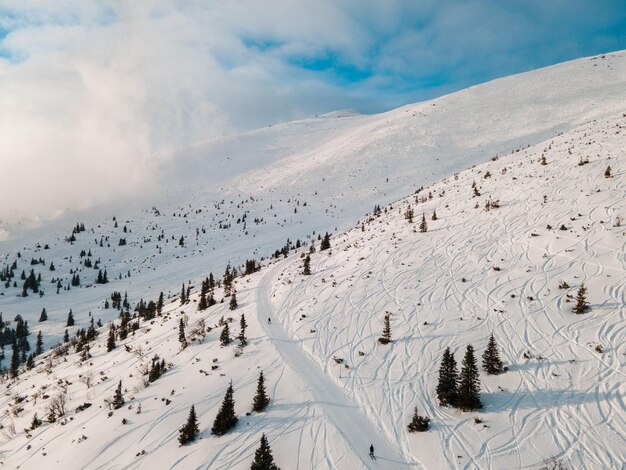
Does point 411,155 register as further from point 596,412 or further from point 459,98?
point 596,412

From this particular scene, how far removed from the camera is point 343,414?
1422cm

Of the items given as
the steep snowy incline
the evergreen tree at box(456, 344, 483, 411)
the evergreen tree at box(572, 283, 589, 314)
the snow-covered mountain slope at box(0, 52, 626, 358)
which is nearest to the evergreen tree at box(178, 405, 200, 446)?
the steep snowy incline

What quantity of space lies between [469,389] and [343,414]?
506cm

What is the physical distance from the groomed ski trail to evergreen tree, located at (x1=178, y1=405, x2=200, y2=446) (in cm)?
514

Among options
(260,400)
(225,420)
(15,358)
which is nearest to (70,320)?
(15,358)

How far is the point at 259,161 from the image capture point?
470ft

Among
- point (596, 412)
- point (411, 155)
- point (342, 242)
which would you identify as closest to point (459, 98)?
point (411, 155)

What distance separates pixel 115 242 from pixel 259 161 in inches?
2534

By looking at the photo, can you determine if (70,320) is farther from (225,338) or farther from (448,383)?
(448,383)

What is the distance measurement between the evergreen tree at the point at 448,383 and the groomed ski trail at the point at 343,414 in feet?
9.26

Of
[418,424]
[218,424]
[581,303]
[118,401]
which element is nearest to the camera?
→ [418,424]

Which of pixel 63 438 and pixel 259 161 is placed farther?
pixel 259 161

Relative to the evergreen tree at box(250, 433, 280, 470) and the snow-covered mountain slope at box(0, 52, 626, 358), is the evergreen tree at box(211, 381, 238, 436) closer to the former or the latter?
the evergreen tree at box(250, 433, 280, 470)

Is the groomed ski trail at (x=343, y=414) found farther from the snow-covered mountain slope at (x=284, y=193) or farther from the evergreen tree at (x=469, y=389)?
the snow-covered mountain slope at (x=284, y=193)
